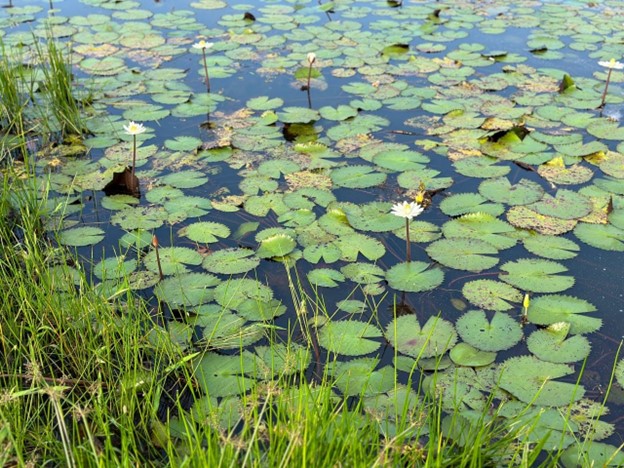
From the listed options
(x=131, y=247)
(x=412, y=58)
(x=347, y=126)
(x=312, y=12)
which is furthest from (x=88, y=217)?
(x=312, y=12)

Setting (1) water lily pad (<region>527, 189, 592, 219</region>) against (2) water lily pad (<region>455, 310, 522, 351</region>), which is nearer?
(2) water lily pad (<region>455, 310, 522, 351</region>)

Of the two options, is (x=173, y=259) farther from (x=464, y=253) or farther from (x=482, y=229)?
(x=482, y=229)

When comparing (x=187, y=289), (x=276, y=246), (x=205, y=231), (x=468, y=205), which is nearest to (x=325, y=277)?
(x=276, y=246)

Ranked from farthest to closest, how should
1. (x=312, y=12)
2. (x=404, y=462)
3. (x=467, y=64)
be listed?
(x=312, y=12)
(x=467, y=64)
(x=404, y=462)

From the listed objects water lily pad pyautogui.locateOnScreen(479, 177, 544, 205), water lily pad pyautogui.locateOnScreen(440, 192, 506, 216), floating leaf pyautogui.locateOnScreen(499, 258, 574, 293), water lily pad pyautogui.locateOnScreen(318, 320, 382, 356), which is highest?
water lily pad pyautogui.locateOnScreen(479, 177, 544, 205)

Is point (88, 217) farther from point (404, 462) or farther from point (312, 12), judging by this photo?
point (312, 12)

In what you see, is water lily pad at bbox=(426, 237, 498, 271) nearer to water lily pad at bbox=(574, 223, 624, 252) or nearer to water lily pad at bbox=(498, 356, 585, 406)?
water lily pad at bbox=(574, 223, 624, 252)

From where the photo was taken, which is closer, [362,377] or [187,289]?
[362,377]

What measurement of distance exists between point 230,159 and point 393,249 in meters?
1.32

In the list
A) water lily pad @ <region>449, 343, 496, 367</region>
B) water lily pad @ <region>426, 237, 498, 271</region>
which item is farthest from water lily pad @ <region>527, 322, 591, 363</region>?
water lily pad @ <region>426, 237, 498, 271</region>

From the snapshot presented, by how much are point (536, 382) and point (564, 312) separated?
0.46 metres

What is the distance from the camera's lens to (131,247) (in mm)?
3283

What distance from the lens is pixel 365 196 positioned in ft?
12.0

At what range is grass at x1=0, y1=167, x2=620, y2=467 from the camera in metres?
1.94
